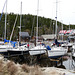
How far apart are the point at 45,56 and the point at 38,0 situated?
39.4 feet

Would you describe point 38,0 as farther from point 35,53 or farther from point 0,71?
point 0,71

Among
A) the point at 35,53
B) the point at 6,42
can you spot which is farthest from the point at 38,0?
the point at 35,53

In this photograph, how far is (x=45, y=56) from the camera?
19.7 meters

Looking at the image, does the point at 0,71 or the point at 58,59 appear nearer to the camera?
the point at 0,71

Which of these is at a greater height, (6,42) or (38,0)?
(38,0)

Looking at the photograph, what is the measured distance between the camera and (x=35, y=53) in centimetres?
1809

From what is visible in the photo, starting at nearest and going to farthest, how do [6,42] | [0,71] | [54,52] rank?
[0,71], [54,52], [6,42]

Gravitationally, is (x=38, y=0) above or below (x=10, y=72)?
above

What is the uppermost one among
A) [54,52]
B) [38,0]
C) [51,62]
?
[38,0]

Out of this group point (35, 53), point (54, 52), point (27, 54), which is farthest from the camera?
point (27, 54)

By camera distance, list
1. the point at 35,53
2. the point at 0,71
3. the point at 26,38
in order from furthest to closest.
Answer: the point at 26,38, the point at 35,53, the point at 0,71

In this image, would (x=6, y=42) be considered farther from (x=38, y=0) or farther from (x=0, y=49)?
(x=38, y=0)

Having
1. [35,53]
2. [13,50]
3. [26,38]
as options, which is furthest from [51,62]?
[26,38]

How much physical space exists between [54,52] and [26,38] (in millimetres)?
37147
